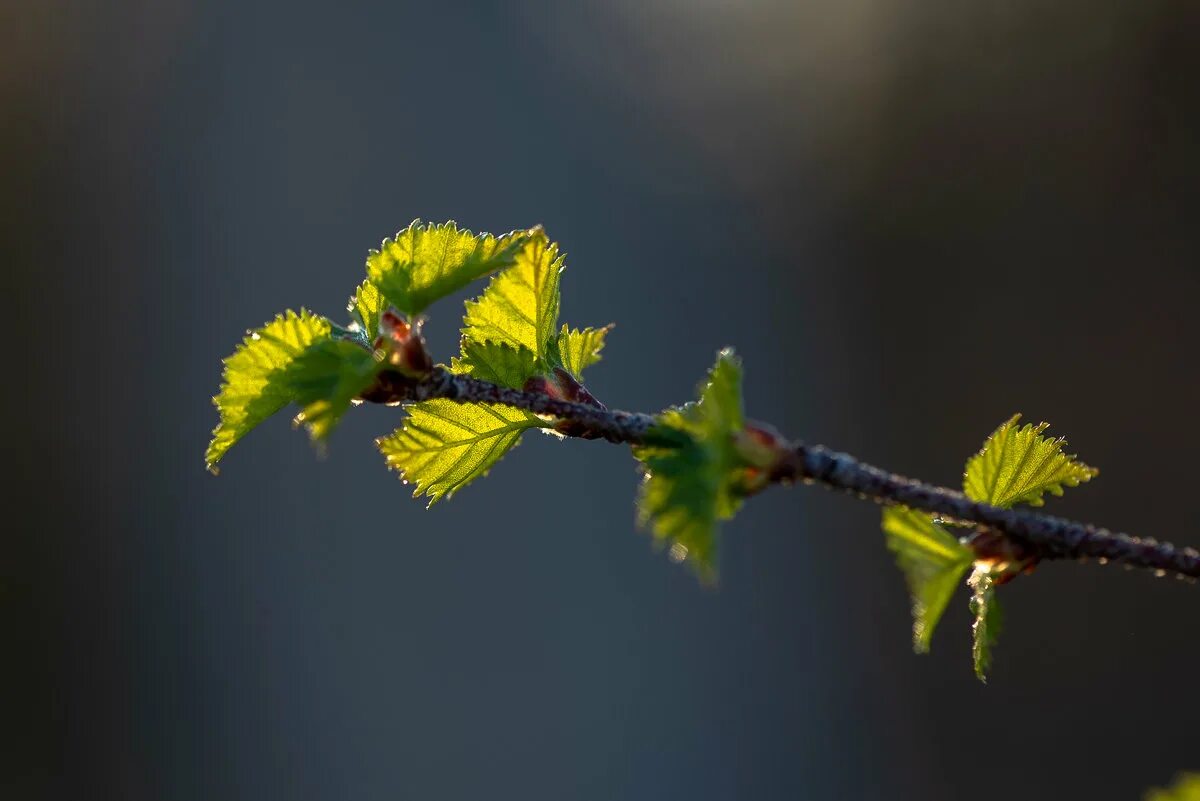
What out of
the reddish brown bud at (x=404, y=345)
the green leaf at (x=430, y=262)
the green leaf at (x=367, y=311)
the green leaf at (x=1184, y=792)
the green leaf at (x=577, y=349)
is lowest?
the green leaf at (x=1184, y=792)

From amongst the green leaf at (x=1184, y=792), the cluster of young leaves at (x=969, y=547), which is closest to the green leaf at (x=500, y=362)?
the cluster of young leaves at (x=969, y=547)

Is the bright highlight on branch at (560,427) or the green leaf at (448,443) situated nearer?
the bright highlight on branch at (560,427)

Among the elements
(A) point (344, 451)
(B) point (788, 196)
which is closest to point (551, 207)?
(B) point (788, 196)

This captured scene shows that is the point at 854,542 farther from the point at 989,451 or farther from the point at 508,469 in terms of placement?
the point at 989,451

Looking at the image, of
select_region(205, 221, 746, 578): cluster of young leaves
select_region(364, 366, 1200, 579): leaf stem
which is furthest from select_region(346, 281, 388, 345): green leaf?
select_region(364, 366, 1200, 579): leaf stem

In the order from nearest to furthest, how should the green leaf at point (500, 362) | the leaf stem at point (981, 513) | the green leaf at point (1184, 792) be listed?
the green leaf at point (1184, 792)
the leaf stem at point (981, 513)
the green leaf at point (500, 362)

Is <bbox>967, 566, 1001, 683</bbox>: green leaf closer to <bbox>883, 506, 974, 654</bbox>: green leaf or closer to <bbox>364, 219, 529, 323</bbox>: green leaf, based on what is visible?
<bbox>883, 506, 974, 654</bbox>: green leaf

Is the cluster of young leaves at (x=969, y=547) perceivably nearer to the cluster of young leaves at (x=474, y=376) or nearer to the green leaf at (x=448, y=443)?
the cluster of young leaves at (x=474, y=376)
